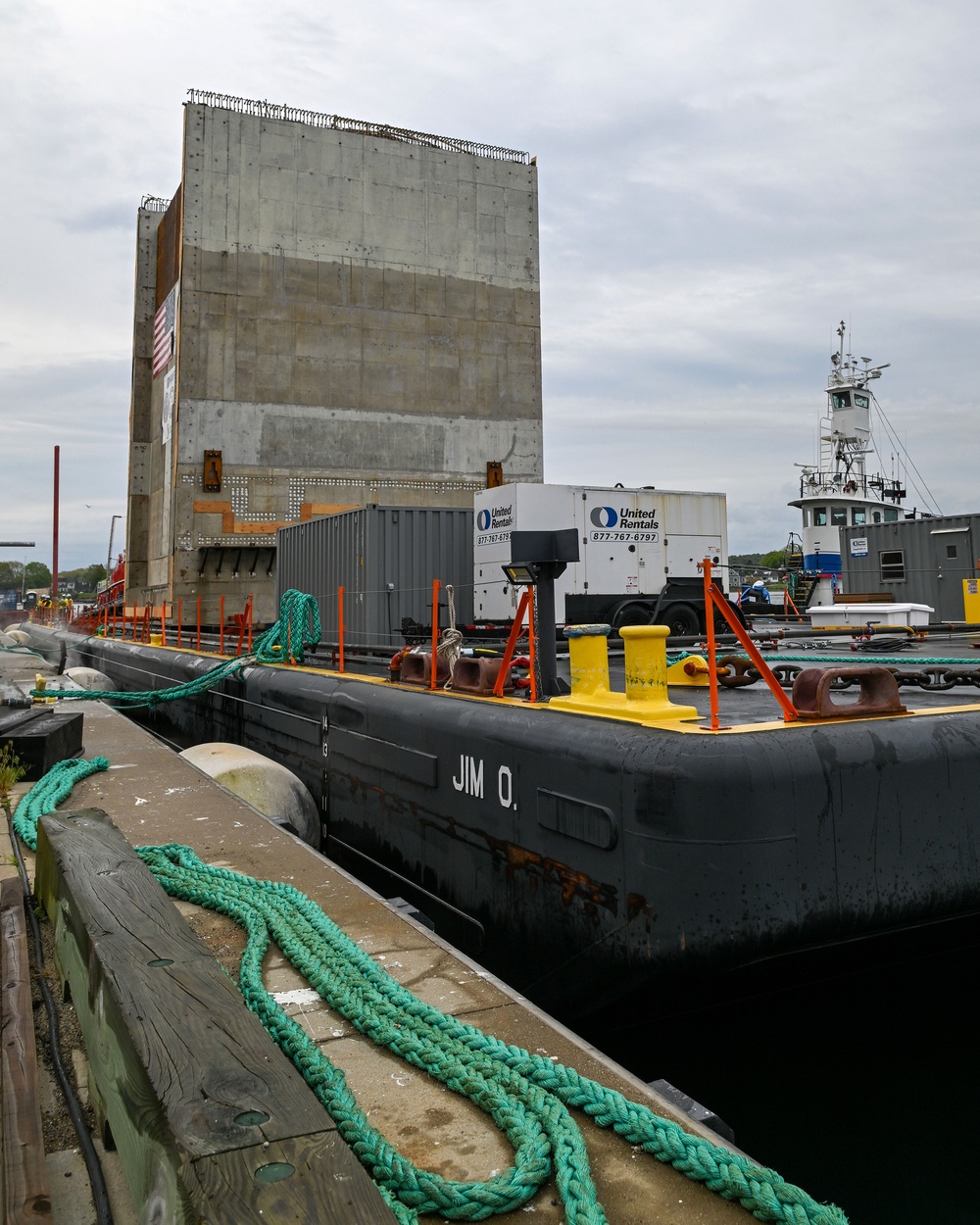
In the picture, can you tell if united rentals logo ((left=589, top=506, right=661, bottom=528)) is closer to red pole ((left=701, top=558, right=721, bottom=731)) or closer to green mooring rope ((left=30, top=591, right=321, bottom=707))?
green mooring rope ((left=30, top=591, right=321, bottom=707))

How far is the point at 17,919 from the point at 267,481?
2610 centimetres

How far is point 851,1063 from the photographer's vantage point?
4852 millimetres

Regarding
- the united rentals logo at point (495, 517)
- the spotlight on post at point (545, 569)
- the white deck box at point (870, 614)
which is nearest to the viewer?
the spotlight on post at point (545, 569)

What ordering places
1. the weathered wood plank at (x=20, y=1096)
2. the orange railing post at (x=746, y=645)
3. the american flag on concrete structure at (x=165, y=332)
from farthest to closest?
the american flag on concrete structure at (x=165, y=332) → the orange railing post at (x=746, y=645) → the weathered wood plank at (x=20, y=1096)

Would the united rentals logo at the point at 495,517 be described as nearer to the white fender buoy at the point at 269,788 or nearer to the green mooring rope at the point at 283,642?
the green mooring rope at the point at 283,642

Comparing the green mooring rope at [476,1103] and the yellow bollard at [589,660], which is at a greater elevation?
the yellow bollard at [589,660]

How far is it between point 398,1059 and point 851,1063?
3.05m

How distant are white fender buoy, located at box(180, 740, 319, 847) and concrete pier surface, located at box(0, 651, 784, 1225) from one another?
69.0 inches

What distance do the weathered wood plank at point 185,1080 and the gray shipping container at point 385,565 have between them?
38.2 feet

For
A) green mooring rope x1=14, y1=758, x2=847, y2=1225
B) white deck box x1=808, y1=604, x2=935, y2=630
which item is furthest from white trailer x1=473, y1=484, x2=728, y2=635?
green mooring rope x1=14, y1=758, x2=847, y2=1225

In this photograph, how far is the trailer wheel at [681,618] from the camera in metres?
15.9

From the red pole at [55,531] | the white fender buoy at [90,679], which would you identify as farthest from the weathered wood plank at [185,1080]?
the red pole at [55,531]

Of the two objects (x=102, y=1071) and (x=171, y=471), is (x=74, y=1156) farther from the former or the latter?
(x=171, y=471)

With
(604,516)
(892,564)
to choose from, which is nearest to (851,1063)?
(604,516)
